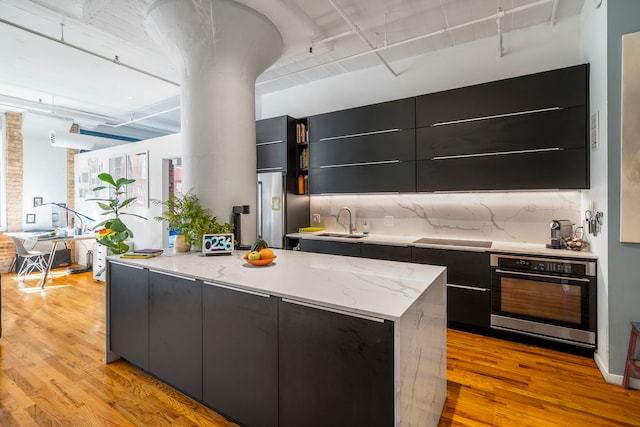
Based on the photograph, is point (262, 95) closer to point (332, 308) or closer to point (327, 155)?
point (327, 155)

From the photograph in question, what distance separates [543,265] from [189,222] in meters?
3.24

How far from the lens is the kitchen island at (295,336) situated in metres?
1.34

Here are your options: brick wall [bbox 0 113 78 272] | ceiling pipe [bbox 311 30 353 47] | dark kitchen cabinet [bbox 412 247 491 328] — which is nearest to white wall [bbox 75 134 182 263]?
brick wall [bbox 0 113 78 272]

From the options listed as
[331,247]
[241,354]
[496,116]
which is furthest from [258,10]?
[241,354]

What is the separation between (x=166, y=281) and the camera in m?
2.21

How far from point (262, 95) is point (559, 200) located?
4.62m

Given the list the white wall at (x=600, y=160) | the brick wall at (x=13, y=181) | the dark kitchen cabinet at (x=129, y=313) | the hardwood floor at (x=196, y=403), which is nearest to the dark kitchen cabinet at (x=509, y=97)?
the white wall at (x=600, y=160)

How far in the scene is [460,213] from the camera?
3.89 meters

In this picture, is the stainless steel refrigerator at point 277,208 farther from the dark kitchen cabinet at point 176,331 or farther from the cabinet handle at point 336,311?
the cabinet handle at point 336,311

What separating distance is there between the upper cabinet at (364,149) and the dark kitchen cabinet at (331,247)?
72cm

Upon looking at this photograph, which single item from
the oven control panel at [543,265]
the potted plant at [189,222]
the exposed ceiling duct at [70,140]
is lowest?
the oven control panel at [543,265]

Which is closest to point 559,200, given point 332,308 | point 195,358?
point 332,308

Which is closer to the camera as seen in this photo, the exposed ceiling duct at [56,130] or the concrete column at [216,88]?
the concrete column at [216,88]

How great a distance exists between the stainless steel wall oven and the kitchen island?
4.64 feet
